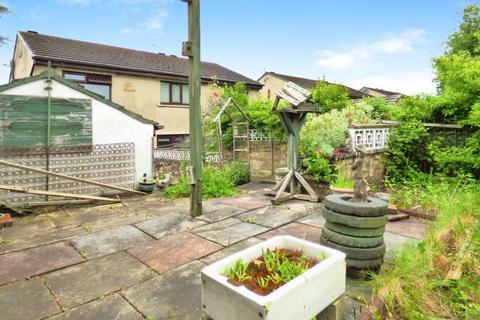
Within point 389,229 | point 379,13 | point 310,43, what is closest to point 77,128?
point 389,229

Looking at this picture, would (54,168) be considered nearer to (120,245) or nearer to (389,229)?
(120,245)

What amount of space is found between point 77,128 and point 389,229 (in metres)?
6.67

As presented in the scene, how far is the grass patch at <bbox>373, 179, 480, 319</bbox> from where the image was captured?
7.03ft

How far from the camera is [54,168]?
6.31 meters

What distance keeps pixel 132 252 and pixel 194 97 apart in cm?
263

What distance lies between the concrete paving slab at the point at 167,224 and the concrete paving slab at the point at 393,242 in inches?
106

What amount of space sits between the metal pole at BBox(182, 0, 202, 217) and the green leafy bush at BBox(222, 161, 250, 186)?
330 cm

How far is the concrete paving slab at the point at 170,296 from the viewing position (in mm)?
2309

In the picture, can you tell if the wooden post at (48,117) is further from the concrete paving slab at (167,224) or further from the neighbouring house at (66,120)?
the concrete paving slab at (167,224)

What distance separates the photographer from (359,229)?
2691 millimetres

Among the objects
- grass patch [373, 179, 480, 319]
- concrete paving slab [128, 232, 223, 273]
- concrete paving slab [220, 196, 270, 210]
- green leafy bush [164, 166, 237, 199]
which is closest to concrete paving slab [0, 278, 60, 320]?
concrete paving slab [128, 232, 223, 273]

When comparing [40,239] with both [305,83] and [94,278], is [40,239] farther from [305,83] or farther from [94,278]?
[305,83]

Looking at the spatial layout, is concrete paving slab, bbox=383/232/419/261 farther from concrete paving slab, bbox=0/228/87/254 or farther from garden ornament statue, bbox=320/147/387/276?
concrete paving slab, bbox=0/228/87/254

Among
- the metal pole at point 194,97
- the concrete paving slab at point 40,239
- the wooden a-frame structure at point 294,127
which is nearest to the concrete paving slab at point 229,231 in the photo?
the metal pole at point 194,97
